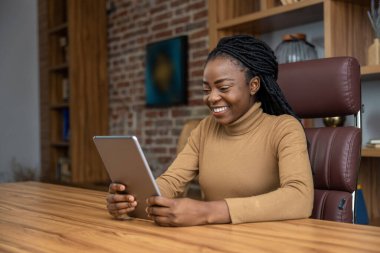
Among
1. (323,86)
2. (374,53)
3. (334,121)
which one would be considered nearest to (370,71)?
(374,53)

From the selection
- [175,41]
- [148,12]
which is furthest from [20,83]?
[175,41]

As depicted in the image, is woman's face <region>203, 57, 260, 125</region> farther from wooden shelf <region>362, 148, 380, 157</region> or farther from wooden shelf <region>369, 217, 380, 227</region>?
wooden shelf <region>369, 217, 380, 227</region>

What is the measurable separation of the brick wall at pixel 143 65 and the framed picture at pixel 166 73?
0.18 ft

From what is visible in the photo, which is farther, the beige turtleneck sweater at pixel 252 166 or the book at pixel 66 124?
the book at pixel 66 124

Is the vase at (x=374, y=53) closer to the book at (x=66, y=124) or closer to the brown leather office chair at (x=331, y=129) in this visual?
the brown leather office chair at (x=331, y=129)

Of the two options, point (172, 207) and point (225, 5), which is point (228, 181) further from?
point (225, 5)

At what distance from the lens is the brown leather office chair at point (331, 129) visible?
5.15 feet

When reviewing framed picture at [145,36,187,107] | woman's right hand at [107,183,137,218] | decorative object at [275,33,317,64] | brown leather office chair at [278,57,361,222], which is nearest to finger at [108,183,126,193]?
woman's right hand at [107,183,137,218]

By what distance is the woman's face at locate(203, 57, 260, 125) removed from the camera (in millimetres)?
1509

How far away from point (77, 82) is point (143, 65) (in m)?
0.71

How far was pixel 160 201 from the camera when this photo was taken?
1.18m

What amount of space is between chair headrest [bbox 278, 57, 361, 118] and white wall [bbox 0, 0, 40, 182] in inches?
164

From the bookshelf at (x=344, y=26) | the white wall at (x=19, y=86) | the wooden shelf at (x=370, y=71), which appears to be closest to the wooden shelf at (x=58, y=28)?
the white wall at (x=19, y=86)

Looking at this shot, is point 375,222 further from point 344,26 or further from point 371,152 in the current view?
point 344,26
